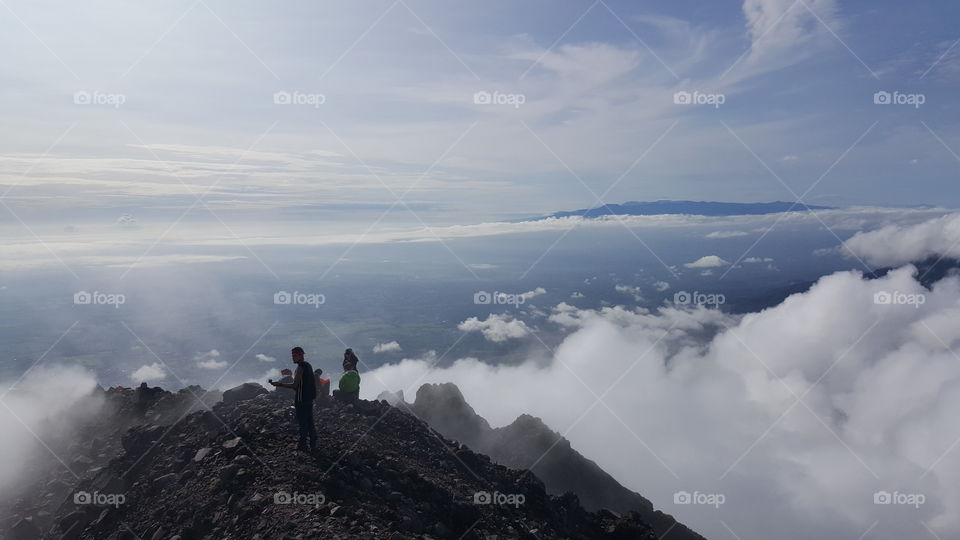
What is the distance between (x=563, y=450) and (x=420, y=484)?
21763 millimetres

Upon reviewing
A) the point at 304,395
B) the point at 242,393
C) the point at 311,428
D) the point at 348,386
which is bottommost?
the point at 311,428

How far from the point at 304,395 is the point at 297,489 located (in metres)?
2.64

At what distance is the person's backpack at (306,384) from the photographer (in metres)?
15.3

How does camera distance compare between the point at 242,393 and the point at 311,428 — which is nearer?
the point at 311,428

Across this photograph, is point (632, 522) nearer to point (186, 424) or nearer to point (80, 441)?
point (186, 424)

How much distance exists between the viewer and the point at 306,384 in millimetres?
15438

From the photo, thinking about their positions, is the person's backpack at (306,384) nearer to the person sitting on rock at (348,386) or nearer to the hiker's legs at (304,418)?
the hiker's legs at (304,418)

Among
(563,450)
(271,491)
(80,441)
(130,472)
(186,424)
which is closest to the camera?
(271,491)

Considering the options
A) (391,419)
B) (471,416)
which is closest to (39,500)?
(391,419)

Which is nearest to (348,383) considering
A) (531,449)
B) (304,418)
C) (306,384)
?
(304,418)

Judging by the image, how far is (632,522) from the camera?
20719 mm

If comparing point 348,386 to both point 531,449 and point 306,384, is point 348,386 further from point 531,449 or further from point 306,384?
point 531,449

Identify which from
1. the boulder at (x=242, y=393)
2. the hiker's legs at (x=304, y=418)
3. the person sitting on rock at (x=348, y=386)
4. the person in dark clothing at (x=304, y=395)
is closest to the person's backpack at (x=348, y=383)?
the person sitting on rock at (x=348, y=386)

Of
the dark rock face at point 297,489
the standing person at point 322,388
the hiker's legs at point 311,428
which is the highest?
the standing person at point 322,388
